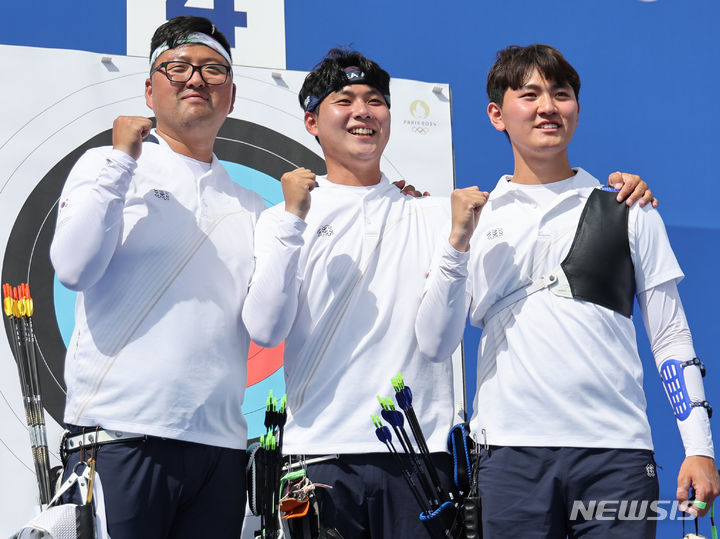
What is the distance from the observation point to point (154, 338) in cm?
153

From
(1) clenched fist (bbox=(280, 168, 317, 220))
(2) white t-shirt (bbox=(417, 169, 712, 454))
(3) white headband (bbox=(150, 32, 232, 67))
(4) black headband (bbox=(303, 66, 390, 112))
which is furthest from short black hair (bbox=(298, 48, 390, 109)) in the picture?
(2) white t-shirt (bbox=(417, 169, 712, 454))

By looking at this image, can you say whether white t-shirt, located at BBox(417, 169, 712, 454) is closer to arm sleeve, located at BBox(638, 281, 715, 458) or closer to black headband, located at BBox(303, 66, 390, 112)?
arm sleeve, located at BBox(638, 281, 715, 458)

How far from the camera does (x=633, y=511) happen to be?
4.83 feet

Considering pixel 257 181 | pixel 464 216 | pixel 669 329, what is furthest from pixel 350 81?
pixel 257 181

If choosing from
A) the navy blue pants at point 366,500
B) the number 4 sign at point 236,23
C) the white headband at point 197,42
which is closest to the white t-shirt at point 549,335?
the navy blue pants at point 366,500

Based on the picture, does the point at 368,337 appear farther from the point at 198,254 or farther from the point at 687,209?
the point at 687,209

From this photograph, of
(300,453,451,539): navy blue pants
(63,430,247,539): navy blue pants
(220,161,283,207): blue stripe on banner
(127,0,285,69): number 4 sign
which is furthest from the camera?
(220,161,283,207): blue stripe on banner

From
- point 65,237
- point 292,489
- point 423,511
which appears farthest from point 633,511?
point 65,237

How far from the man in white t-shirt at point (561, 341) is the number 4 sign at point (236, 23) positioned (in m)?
1.24

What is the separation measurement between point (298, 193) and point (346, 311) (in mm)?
246

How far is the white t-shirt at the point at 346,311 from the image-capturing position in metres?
1.58

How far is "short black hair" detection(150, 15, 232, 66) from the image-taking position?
1808mm

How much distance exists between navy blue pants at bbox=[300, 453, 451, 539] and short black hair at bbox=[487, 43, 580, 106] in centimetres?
81

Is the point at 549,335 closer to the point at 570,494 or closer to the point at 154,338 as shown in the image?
the point at 570,494
